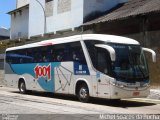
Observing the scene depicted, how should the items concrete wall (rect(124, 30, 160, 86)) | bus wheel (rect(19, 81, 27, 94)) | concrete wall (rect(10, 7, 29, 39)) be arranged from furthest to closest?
concrete wall (rect(10, 7, 29, 39)) < bus wheel (rect(19, 81, 27, 94)) < concrete wall (rect(124, 30, 160, 86))

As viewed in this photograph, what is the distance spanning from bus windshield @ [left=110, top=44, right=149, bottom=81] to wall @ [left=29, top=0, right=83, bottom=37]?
1463 centimetres

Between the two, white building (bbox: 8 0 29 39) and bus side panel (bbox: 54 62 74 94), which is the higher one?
white building (bbox: 8 0 29 39)

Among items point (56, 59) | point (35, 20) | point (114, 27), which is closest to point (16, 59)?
point (56, 59)

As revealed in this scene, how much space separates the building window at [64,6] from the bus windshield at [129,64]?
17.2 meters

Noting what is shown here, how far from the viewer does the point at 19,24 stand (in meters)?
42.1

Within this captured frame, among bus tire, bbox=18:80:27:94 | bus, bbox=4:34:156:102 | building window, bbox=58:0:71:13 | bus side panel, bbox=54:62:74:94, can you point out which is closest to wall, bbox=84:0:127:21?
building window, bbox=58:0:71:13

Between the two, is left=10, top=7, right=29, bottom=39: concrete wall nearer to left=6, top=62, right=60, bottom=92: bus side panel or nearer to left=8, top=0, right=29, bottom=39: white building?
left=8, top=0, right=29, bottom=39: white building

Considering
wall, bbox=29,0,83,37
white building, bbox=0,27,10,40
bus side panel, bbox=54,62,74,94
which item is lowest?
bus side panel, bbox=54,62,74,94

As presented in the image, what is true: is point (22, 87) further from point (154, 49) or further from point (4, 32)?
point (4, 32)

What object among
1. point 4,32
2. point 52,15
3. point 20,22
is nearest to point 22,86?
point 52,15

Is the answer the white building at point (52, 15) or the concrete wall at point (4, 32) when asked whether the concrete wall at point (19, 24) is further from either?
the concrete wall at point (4, 32)

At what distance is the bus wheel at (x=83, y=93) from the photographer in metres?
17.4

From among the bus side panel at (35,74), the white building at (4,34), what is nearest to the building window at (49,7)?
the bus side panel at (35,74)

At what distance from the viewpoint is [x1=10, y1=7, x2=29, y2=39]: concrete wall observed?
134 feet
